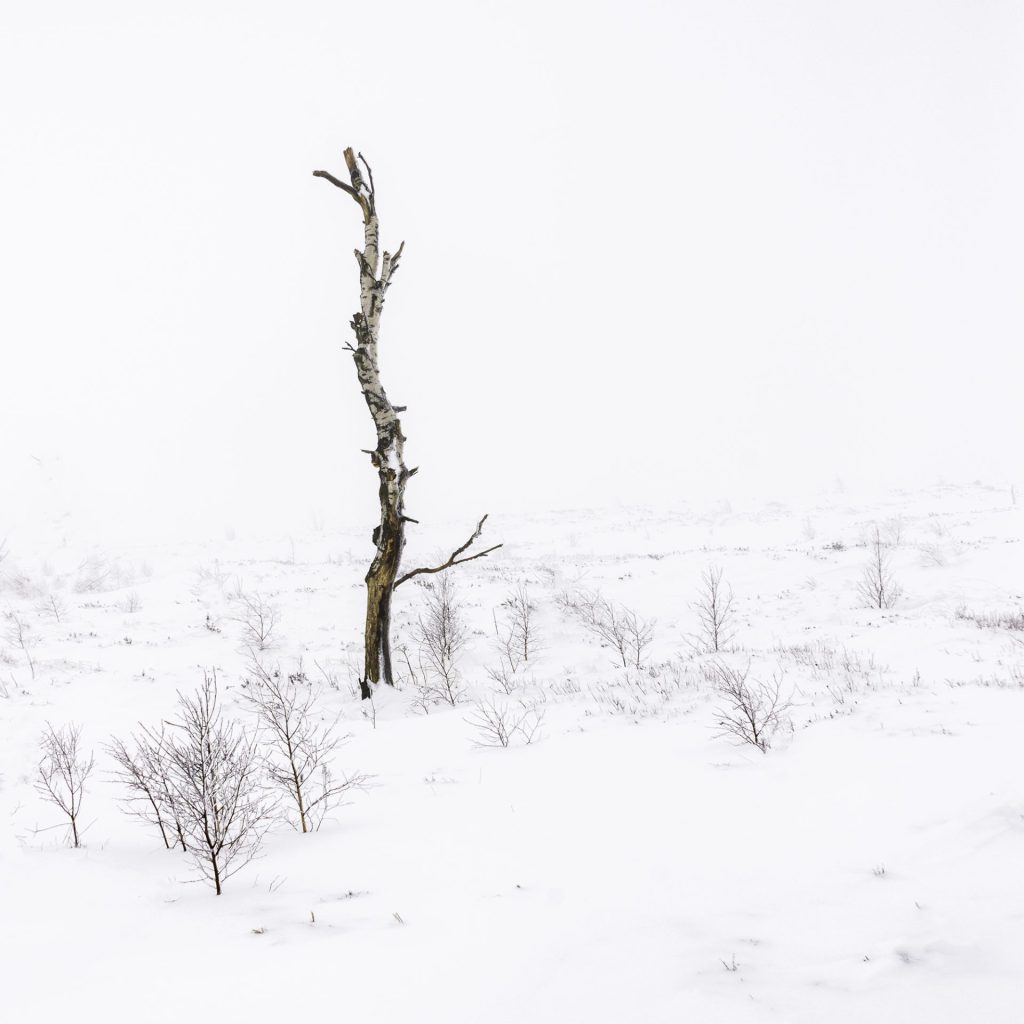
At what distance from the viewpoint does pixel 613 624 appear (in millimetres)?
10625

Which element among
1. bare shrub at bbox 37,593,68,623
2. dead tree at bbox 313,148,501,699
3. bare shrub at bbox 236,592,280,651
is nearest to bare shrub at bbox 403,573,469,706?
dead tree at bbox 313,148,501,699

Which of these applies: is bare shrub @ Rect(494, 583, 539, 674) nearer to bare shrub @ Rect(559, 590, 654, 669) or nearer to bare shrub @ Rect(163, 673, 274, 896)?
bare shrub @ Rect(559, 590, 654, 669)

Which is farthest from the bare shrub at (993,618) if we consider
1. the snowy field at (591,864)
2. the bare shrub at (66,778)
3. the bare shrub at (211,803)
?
the bare shrub at (66,778)

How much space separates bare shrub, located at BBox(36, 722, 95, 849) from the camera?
4.31 metres

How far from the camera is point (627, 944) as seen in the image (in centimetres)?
262

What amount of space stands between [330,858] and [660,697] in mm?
4238

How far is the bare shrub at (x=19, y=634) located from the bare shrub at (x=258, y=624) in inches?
127

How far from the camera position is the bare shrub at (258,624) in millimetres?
10930

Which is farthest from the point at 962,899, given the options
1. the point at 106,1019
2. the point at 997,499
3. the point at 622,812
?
the point at 997,499

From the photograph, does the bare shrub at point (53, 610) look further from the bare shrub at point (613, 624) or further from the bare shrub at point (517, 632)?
the bare shrub at point (613, 624)

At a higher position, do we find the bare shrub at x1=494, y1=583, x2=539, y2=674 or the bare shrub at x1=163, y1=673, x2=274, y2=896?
the bare shrub at x1=163, y1=673, x2=274, y2=896

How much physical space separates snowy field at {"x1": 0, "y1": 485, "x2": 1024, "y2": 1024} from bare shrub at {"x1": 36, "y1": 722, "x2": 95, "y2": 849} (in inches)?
5.8

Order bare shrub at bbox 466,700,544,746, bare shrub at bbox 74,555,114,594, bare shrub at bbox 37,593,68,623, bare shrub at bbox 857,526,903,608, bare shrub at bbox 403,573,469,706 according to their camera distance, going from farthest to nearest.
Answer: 1. bare shrub at bbox 74,555,114,594
2. bare shrub at bbox 37,593,68,623
3. bare shrub at bbox 857,526,903,608
4. bare shrub at bbox 403,573,469,706
5. bare shrub at bbox 466,700,544,746

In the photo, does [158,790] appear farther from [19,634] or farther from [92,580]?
[92,580]
